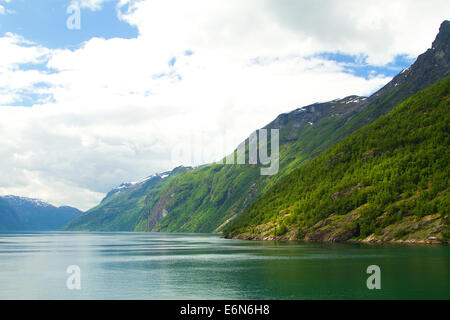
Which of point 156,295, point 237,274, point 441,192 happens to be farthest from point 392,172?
point 156,295

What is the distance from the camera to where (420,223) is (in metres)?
153

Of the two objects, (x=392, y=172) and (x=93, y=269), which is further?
(x=392, y=172)

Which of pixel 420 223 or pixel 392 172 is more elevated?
pixel 392 172

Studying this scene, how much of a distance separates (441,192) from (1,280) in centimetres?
A: 15854
